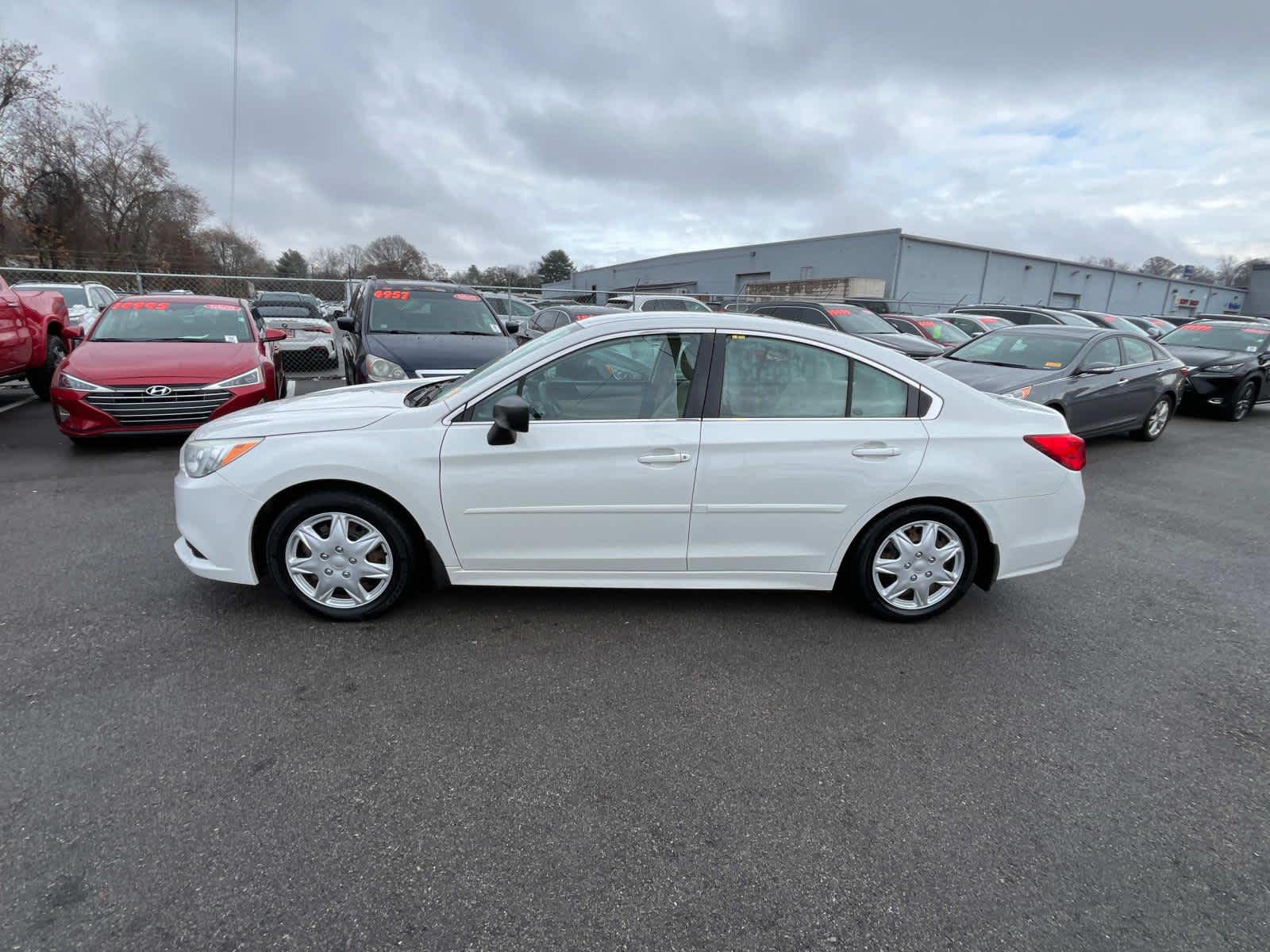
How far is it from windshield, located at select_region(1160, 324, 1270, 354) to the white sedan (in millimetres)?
11691

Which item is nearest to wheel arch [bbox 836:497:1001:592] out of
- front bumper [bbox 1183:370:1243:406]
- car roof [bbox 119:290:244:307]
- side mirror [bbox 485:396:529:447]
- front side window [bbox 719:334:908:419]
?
front side window [bbox 719:334:908:419]

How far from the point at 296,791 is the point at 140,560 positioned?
2.75 m

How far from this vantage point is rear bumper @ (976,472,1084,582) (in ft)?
11.7

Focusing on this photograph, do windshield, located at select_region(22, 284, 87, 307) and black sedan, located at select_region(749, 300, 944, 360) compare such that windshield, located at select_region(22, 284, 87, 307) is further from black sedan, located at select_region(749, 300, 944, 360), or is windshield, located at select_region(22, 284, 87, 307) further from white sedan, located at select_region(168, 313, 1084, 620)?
black sedan, located at select_region(749, 300, 944, 360)

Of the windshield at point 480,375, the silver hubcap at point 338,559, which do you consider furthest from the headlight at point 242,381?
the silver hubcap at point 338,559

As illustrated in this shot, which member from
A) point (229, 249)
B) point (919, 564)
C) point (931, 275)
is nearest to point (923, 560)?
point (919, 564)

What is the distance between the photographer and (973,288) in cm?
3944

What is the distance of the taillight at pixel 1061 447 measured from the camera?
11.7 ft

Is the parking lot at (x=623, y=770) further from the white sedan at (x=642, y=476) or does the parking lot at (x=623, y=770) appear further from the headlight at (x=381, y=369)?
the headlight at (x=381, y=369)

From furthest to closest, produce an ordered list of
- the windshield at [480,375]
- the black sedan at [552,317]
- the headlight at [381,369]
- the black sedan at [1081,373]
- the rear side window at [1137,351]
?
the black sedan at [552,317] < the rear side window at [1137,351] < the black sedan at [1081,373] < the headlight at [381,369] < the windshield at [480,375]

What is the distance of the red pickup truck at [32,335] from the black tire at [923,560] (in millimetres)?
9230

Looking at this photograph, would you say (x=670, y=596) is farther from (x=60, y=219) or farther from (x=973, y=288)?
(x=60, y=219)

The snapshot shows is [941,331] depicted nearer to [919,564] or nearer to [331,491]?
[919,564]

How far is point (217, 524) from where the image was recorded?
3.31 meters
